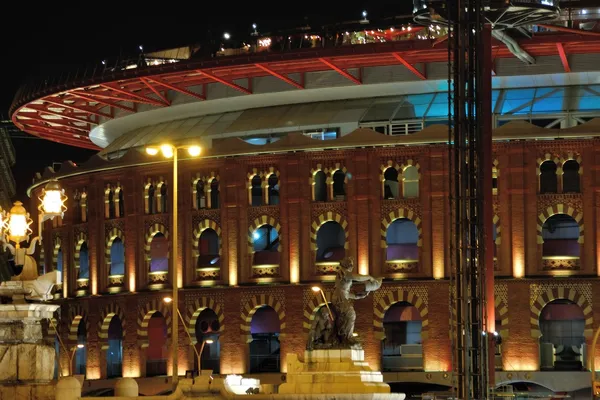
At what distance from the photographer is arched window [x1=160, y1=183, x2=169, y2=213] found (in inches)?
3647

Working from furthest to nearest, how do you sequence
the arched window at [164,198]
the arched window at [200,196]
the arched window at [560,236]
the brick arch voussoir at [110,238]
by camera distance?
the brick arch voussoir at [110,238] → the arched window at [164,198] → the arched window at [200,196] → the arched window at [560,236]

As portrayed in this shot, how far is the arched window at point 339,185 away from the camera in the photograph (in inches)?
3477

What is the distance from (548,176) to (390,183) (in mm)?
8660

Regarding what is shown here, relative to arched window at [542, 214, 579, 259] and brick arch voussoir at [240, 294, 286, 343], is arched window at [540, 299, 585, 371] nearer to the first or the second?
arched window at [542, 214, 579, 259]

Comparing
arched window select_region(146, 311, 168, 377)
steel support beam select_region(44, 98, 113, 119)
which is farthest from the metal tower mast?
steel support beam select_region(44, 98, 113, 119)

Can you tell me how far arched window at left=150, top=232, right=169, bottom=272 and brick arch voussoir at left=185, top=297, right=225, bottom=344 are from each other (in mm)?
3816

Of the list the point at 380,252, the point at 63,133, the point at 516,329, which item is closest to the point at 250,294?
the point at 380,252

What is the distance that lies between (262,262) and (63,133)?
25971 millimetres

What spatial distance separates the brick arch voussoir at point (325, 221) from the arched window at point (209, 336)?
8.03 m

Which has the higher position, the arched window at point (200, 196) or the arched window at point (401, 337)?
the arched window at point (200, 196)

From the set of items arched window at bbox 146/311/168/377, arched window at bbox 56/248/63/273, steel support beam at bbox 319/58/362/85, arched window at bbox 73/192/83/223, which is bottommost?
arched window at bbox 146/311/168/377

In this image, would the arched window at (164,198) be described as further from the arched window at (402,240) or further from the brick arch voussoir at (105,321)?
the arched window at (402,240)

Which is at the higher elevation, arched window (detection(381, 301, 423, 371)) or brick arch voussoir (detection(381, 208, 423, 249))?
brick arch voussoir (detection(381, 208, 423, 249))

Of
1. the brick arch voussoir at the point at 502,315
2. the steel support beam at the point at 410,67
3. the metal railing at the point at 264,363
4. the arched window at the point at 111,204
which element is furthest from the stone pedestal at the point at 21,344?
the arched window at the point at 111,204
